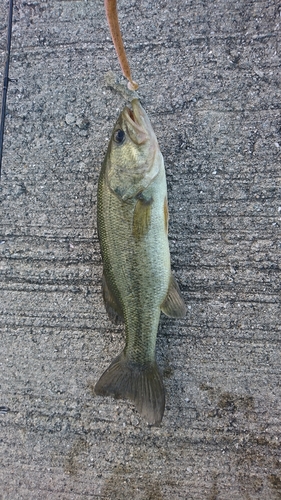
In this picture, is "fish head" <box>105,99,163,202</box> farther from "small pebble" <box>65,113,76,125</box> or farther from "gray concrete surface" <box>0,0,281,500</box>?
Result: "small pebble" <box>65,113,76,125</box>

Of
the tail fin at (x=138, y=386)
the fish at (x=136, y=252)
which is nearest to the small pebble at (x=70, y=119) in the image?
the fish at (x=136, y=252)

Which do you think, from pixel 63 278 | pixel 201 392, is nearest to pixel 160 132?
pixel 63 278

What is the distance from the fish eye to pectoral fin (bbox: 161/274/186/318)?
2.45 feet

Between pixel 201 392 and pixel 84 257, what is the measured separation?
40.6 inches

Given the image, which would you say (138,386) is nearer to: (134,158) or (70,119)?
(134,158)

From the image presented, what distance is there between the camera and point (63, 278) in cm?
253

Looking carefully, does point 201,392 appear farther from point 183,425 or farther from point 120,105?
point 120,105

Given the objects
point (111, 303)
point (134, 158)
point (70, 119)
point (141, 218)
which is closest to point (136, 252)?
point (141, 218)

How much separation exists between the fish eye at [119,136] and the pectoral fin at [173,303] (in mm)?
747

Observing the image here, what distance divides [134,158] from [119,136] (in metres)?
0.14

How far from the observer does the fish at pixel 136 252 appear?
2.05 meters

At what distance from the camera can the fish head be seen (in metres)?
2.05

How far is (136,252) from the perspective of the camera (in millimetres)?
2061

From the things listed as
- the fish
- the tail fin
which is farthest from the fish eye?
the tail fin
